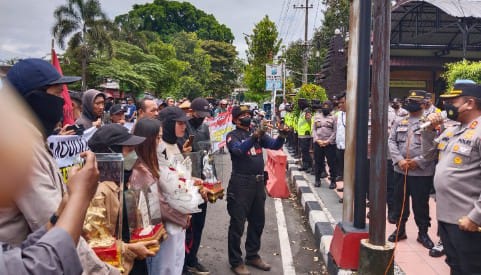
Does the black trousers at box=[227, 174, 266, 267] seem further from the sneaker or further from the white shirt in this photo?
the white shirt

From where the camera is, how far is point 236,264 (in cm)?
438

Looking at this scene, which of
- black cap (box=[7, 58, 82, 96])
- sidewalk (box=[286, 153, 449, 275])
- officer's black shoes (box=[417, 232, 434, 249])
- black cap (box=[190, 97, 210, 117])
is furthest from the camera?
black cap (box=[190, 97, 210, 117])

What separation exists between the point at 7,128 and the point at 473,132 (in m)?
3.13

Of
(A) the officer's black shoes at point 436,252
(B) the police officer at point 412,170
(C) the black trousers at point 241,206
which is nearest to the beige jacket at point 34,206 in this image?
(C) the black trousers at point 241,206

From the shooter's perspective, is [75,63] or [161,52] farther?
[161,52]

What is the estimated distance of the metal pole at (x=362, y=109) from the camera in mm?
3975

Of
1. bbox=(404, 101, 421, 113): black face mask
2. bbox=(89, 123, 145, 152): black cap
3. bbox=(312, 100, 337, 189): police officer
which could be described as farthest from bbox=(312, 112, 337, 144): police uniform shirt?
bbox=(89, 123, 145, 152): black cap

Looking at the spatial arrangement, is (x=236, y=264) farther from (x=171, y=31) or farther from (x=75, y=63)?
(x=171, y=31)

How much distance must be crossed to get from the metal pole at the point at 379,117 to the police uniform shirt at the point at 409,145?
131 centimetres

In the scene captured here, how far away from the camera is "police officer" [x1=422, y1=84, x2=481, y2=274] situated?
2.93 metres

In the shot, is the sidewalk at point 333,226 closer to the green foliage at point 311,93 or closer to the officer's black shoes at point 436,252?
the officer's black shoes at point 436,252

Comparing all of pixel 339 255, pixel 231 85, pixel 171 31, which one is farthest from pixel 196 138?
pixel 171 31

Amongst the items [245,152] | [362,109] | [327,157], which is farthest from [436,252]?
[327,157]

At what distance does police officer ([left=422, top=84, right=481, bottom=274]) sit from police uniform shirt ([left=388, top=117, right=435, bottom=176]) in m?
1.58
